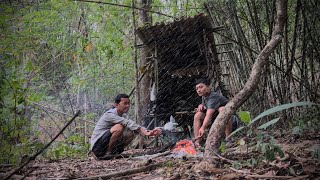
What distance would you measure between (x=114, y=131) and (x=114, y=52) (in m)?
3.39

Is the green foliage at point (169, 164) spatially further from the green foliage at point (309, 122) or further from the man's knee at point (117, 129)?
the man's knee at point (117, 129)

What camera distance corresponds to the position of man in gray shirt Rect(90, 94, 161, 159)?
4141mm

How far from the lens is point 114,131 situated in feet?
13.6

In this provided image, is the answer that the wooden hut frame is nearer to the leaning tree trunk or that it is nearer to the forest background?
the forest background

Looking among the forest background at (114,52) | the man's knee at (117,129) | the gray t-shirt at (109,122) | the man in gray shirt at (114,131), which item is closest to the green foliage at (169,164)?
the forest background at (114,52)

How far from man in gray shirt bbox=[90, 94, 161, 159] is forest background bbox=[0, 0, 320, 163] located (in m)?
0.67

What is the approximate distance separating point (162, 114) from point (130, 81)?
4.79 metres

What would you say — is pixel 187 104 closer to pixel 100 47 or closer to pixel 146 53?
pixel 146 53

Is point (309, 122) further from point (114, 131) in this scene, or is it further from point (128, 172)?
point (114, 131)

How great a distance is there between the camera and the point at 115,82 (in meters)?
9.96

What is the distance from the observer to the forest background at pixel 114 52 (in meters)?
3.29

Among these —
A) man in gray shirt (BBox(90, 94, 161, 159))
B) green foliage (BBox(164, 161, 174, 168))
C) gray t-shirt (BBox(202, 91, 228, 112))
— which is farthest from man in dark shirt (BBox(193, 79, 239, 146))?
green foliage (BBox(164, 161, 174, 168))

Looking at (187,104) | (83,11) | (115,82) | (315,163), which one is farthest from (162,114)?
(115,82)

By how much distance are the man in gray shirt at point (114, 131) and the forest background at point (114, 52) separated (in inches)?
26.6
